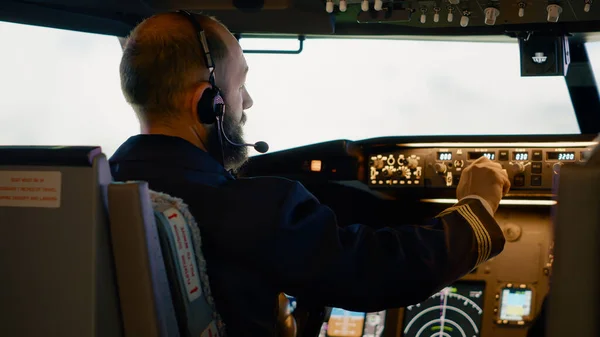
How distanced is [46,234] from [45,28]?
5.81 feet

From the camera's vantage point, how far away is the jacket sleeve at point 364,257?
4.40 ft

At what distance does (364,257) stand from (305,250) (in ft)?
0.34

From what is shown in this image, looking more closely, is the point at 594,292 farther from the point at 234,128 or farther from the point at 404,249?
the point at 234,128

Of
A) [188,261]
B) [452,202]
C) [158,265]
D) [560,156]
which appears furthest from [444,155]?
[158,265]

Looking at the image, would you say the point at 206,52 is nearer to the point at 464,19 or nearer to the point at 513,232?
the point at 464,19

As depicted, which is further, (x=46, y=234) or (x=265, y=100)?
(x=265, y=100)

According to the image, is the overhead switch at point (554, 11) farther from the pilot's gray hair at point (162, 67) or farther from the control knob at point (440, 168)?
the pilot's gray hair at point (162, 67)

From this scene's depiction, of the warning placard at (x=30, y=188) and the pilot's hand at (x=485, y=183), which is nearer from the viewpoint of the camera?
the warning placard at (x=30, y=188)

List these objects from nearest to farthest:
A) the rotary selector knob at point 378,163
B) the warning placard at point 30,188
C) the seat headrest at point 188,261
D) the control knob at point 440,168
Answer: the warning placard at point 30,188 < the seat headrest at point 188,261 < the control knob at point 440,168 < the rotary selector knob at point 378,163

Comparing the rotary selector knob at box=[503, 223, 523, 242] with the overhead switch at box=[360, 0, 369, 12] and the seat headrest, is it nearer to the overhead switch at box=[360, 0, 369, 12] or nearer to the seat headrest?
the overhead switch at box=[360, 0, 369, 12]

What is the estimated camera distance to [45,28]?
2.69 m

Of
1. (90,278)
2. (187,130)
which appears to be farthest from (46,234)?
(187,130)

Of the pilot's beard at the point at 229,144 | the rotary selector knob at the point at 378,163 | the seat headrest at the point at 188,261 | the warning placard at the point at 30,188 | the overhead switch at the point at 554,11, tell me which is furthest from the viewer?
the rotary selector knob at the point at 378,163

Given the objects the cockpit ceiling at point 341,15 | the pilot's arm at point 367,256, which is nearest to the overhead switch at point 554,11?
the cockpit ceiling at point 341,15
